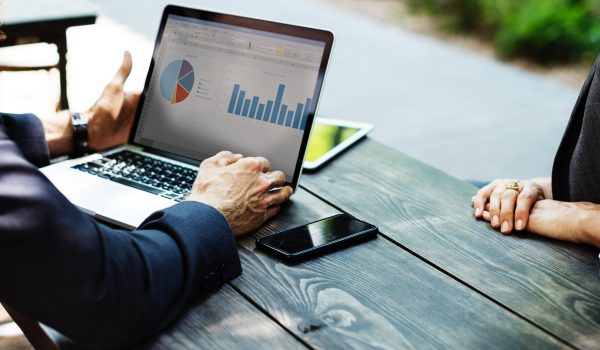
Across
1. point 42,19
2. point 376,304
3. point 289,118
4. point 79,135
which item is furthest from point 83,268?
point 42,19

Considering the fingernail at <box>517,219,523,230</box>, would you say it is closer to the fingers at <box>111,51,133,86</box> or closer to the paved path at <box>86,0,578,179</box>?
the fingers at <box>111,51,133,86</box>

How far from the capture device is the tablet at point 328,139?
1.79m

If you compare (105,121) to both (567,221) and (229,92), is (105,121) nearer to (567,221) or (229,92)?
(229,92)

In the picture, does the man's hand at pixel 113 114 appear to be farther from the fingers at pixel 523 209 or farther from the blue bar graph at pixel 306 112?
the fingers at pixel 523 209

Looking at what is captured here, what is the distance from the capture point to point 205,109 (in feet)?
5.48

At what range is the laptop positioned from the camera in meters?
1.55

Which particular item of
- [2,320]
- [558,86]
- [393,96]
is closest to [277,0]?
[393,96]

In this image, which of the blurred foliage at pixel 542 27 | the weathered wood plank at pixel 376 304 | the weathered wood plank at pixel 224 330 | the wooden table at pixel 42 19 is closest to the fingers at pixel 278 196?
the weathered wood plank at pixel 376 304

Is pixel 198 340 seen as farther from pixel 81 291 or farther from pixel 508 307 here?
pixel 508 307

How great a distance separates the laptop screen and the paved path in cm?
275

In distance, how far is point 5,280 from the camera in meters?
1.07

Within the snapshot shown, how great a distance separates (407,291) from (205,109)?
751 millimetres

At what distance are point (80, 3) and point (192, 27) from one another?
1479 mm

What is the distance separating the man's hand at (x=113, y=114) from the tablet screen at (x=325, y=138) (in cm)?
55
